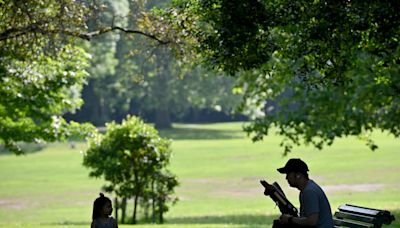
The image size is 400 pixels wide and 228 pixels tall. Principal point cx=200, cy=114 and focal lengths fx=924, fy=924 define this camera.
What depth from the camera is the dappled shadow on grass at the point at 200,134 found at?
3371 inches

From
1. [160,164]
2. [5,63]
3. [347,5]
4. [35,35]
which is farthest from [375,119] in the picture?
[347,5]

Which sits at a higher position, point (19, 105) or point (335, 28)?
point (19, 105)

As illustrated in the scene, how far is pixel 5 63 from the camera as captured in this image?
A: 2106cm

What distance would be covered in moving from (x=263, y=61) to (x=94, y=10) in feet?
18.8

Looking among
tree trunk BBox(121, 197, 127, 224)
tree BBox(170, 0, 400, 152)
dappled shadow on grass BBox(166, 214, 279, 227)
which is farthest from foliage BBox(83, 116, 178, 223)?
tree BBox(170, 0, 400, 152)

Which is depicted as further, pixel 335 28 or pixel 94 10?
pixel 94 10

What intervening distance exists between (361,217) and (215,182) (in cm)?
3245

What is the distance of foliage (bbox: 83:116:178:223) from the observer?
82.4 ft

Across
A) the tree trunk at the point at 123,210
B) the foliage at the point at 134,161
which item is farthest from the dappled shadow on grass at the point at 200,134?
the tree trunk at the point at 123,210

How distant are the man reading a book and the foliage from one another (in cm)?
1577

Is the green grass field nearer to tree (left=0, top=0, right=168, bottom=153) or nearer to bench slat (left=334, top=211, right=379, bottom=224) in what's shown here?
tree (left=0, top=0, right=168, bottom=153)

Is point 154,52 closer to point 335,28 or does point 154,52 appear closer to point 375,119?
Answer: point 335,28

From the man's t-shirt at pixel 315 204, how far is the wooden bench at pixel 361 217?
7.00 ft

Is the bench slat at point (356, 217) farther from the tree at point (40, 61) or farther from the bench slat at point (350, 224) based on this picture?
the tree at point (40, 61)
